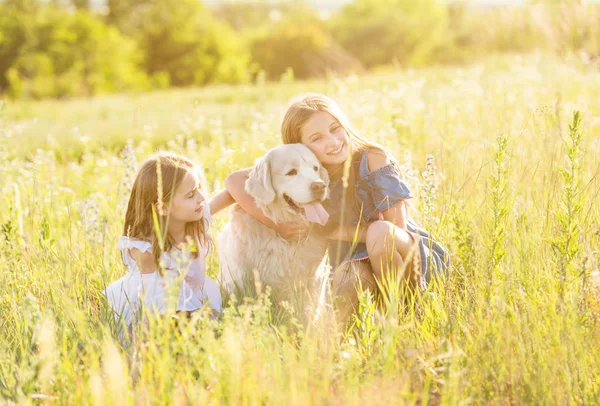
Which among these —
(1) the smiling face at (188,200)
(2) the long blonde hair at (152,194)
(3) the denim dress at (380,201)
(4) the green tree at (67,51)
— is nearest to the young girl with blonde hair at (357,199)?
(3) the denim dress at (380,201)

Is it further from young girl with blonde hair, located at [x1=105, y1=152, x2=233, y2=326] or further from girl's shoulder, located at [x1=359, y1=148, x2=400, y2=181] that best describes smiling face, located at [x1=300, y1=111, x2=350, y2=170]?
young girl with blonde hair, located at [x1=105, y1=152, x2=233, y2=326]

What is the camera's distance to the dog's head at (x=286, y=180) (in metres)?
3.22

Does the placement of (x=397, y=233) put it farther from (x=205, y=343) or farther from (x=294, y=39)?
(x=294, y=39)

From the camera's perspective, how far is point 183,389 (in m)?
2.14

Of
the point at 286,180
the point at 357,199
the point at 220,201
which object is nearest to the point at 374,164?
the point at 357,199

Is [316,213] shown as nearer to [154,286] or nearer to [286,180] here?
[286,180]

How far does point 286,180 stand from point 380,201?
0.59 metres

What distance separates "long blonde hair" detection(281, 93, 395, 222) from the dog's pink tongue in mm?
305

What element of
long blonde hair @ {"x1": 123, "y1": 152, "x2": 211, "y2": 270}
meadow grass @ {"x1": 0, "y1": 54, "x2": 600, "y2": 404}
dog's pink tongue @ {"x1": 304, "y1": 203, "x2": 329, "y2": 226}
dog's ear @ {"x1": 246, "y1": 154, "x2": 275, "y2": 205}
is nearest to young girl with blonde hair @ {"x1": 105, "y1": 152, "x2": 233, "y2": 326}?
long blonde hair @ {"x1": 123, "y1": 152, "x2": 211, "y2": 270}

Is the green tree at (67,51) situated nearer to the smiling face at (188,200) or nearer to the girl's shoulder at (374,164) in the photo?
the girl's shoulder at (374,164)

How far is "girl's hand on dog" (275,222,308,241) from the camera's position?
342 centimetres

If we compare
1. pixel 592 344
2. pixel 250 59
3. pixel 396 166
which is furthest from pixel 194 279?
pixel 250 59

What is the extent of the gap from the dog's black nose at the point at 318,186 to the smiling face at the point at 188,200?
608 millimetres

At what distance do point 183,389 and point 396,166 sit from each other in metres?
1.95
